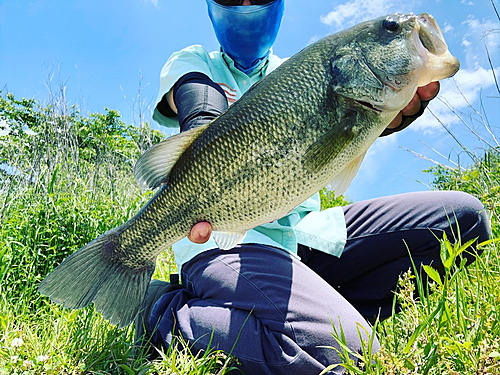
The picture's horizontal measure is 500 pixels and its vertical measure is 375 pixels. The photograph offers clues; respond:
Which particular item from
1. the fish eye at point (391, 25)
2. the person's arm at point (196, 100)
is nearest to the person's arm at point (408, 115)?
the person's arm at point (196, 100)

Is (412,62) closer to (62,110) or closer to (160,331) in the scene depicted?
(160,331)

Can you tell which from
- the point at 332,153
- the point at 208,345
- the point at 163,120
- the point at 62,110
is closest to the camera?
the point at 332,153

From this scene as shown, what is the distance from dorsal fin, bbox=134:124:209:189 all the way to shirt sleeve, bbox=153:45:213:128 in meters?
0.75

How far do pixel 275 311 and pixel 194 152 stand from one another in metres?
0.83

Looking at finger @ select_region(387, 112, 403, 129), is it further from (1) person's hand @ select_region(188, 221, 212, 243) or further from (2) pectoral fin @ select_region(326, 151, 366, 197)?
(1) person's hand @ select_region(188, 221, 212, 243)

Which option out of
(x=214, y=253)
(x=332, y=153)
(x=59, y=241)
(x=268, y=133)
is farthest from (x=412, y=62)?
(x=59, y=241)

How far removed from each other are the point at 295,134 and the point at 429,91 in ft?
2.60

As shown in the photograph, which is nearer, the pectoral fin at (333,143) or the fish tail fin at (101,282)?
the pectoral fin at (333,143)

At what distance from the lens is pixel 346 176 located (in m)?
1.62

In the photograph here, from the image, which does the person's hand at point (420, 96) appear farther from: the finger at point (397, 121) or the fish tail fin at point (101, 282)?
the fish tail fin at point (101, 282)

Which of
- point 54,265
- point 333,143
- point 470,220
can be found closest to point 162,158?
point 333,143

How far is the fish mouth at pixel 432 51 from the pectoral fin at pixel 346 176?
0.37m

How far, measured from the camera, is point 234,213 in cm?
157

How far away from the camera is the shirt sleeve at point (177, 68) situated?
7.47 feet
